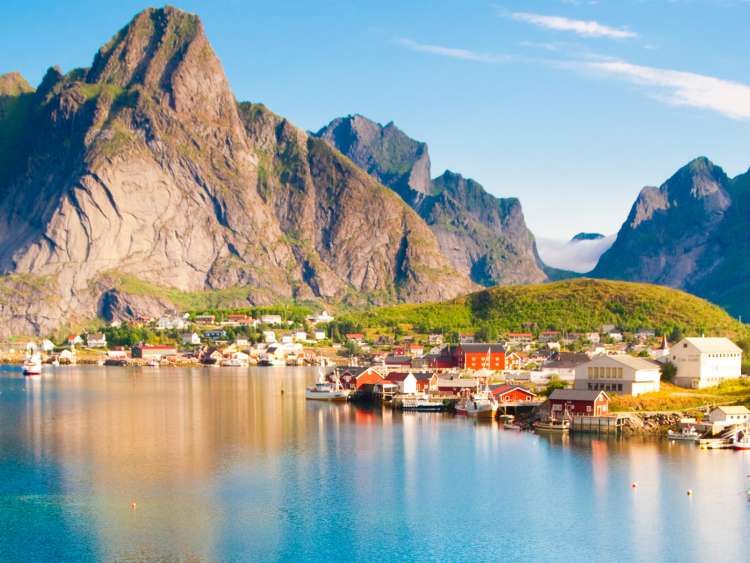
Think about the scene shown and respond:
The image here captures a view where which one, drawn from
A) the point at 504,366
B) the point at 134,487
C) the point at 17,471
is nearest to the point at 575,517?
the point at 134,487

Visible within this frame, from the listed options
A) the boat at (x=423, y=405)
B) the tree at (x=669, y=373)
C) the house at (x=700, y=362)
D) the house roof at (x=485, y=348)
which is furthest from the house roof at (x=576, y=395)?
the house roof at (x=485, y=348)

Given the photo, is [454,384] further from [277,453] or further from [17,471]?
[17,471]

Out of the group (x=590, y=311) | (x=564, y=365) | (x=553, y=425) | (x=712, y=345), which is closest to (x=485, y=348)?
(x=564, y=365)

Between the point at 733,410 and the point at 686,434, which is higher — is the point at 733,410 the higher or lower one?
the higher one

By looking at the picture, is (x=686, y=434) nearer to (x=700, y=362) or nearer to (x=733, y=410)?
(x=733, y=410)

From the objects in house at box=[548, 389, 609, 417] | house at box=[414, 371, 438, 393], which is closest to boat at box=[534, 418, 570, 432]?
house at box=[548, 389, 609, 417]

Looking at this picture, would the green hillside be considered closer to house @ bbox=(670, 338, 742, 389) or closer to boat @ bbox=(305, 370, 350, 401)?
house @ bbox=(670, 338, 742, 389)
